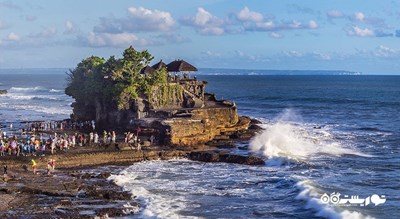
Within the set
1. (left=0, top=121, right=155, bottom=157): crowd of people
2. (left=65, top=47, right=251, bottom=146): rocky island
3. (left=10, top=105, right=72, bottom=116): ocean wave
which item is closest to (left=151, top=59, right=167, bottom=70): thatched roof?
(left=65, top=47, right=251, bottom=146): rocky island

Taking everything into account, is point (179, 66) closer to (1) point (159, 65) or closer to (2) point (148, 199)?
(1) point (159, 65)

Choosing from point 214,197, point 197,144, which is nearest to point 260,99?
point 197,144

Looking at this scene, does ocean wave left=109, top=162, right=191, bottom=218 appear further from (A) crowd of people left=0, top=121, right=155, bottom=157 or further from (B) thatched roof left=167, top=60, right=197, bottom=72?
(B) thatched roof left=167, top=60, right=197, bottom=72

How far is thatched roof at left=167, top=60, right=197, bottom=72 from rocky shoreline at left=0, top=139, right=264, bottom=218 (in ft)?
A: 43.8

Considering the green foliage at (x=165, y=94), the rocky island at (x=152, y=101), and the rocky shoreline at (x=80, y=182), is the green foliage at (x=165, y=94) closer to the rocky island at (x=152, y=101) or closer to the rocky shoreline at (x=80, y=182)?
the rocky island at (x=152, y=101)

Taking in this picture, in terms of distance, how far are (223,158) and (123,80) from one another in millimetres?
15262

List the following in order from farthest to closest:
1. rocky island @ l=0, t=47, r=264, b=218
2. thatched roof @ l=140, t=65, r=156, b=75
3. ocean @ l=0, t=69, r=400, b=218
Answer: thatched roof @ l=140, t=65, r=156, b=75 < rocky island @ l=0, t=47, r=264, b=218 < ocean @ l=0, t=69, r=400, b=218

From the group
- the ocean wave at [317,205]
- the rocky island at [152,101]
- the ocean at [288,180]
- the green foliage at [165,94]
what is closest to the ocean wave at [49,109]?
the ocean at [288,180]

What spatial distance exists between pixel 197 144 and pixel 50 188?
17.7 meters

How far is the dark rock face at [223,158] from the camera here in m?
39.0

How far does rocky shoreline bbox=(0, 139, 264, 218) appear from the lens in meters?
25.5

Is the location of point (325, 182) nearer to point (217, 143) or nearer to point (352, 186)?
point (352, 186)

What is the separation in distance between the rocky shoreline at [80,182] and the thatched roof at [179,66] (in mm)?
13351

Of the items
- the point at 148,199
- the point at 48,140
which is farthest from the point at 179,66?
the point at 148,199
